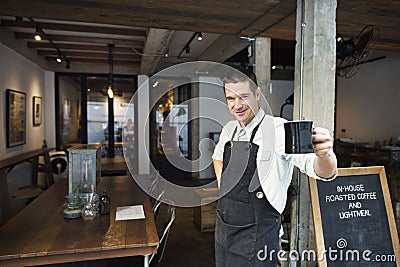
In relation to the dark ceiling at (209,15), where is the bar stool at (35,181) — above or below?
below

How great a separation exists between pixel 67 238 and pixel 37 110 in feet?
15.4

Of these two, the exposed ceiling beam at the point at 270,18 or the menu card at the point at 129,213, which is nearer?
the menu card at the point at 129,213

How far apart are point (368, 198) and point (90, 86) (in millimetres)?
6387

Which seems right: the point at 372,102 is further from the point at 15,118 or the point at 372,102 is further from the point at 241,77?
the point at 15,118

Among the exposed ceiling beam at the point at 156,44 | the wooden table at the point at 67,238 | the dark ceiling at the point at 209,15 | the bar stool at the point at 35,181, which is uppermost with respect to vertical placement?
the exposed ceiling beam at the point at 156,44

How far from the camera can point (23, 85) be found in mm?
4883

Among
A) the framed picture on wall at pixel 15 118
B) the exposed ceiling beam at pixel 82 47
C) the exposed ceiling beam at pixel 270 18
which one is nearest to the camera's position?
the exposed ceiling beam at pixel 270 18

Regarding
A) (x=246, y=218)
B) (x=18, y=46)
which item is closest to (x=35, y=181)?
(x=18, y=46)

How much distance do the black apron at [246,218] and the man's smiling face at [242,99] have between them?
0.10 m

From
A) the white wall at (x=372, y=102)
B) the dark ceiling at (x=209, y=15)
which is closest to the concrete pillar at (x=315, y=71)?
the dark ceiling at (x=209, y=15)

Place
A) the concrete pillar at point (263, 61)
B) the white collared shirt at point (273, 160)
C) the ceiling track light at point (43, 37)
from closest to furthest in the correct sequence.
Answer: the white collared shirt at point (273, 160) < the concrete pillar at point (263, 61) < the ceiling track light at point (43, 37)

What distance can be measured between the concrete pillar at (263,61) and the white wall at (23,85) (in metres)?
3.46

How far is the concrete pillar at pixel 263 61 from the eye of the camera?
297 centimetres

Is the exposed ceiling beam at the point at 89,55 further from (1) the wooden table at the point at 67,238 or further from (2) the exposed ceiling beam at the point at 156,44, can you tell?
(1) the wooden table at the point at 67,238
